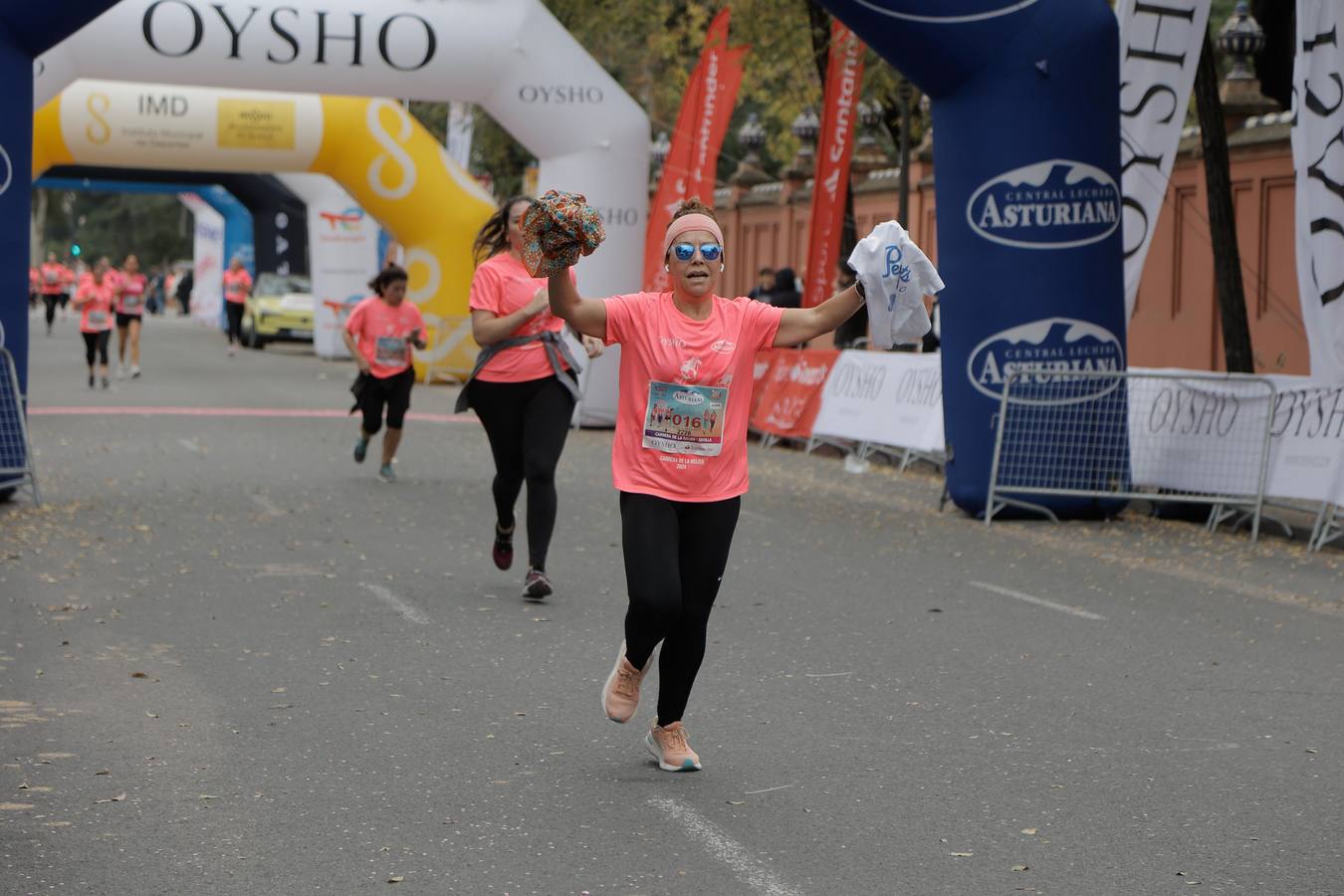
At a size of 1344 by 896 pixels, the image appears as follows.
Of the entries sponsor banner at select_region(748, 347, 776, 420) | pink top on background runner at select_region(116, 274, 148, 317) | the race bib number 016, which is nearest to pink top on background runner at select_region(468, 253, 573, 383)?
the race bib number 016

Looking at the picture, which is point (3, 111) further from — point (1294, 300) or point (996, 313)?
point (1294, 300)

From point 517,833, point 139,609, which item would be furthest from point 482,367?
point 517,833

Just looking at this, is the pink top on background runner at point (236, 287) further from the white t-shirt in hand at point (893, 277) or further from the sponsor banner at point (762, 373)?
the white t-shirt in hand at point (893, 277)

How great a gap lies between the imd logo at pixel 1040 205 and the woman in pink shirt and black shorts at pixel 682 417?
26.8 ft

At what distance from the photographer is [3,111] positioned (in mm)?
13453

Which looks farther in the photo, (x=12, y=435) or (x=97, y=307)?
(x=97, y=307)

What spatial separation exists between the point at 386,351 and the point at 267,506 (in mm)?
2336

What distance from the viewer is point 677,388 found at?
619cm

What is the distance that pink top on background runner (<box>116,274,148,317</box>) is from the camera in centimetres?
2833

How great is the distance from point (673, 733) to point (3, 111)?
897cm

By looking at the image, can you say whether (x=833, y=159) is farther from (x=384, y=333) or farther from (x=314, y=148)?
(x=314, y=148)

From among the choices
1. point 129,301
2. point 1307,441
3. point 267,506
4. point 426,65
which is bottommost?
point 267,506

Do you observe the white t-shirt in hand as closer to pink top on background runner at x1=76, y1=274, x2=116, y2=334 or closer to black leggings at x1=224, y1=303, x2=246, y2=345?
pink top on background runner at x1=76, y1=274, x2=116, y2=334

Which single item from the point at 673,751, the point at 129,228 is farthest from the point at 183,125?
the point at 129,228
